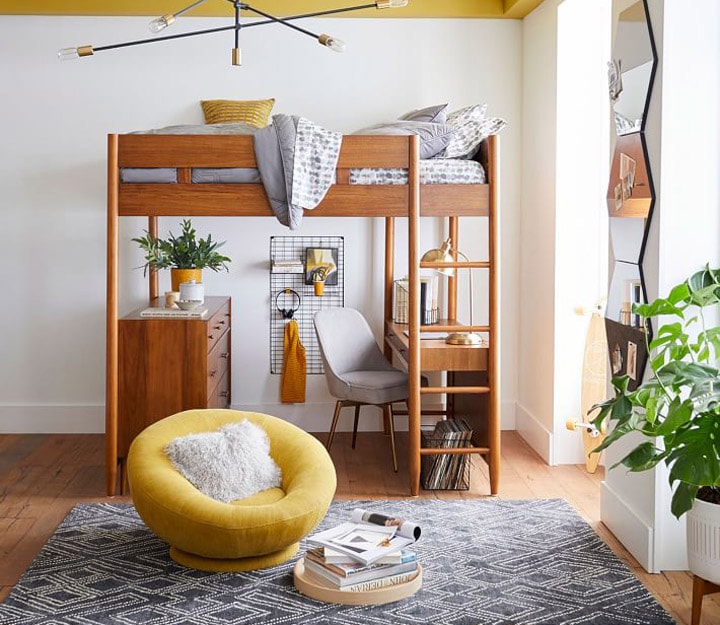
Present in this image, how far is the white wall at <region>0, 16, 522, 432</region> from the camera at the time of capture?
19.1 ft

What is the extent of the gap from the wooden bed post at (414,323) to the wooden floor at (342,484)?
19 cm

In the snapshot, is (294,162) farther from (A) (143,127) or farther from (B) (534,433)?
(B) (534,433)

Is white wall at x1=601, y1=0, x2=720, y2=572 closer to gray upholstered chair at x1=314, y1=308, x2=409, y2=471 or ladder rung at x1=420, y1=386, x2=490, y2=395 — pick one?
ladder rung at x1=420, y1=386, x2=490, y2=395

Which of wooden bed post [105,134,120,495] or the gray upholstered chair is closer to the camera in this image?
wooden bed post [105,134,120,495]

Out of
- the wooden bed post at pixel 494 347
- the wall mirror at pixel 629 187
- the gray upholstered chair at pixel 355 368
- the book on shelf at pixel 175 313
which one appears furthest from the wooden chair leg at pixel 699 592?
the book on shelf at pixel 175 313

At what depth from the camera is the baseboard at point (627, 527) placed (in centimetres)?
360

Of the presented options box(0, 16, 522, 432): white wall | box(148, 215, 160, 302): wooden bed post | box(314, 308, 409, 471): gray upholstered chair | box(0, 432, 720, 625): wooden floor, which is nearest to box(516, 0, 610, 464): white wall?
box(0, 432, 720, 625): wooden floor

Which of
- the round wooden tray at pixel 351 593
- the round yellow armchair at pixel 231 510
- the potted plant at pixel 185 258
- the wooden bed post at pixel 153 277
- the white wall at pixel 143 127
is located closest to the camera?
the round wooden tray at pixel 351 593

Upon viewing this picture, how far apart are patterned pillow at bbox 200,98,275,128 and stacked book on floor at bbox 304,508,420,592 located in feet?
9.85

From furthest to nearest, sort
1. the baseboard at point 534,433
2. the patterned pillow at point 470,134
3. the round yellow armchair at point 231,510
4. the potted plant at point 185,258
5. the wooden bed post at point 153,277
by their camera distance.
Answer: the wooden bed post at point 153,277 → the baseboard at point 534,433 → the potted plant at point 185,258 → the patterned pillow at point 470,134 → the round yellow armchair at point 231,510

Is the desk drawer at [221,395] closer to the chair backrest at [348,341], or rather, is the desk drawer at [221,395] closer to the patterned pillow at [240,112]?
the chair backrest at [348,341]

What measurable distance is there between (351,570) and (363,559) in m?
0.06

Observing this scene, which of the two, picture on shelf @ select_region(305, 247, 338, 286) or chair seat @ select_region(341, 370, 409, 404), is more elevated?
picture on shelf @ select_region(305, 247, 338, 286)

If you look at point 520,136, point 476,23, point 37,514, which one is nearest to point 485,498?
point 37,514
